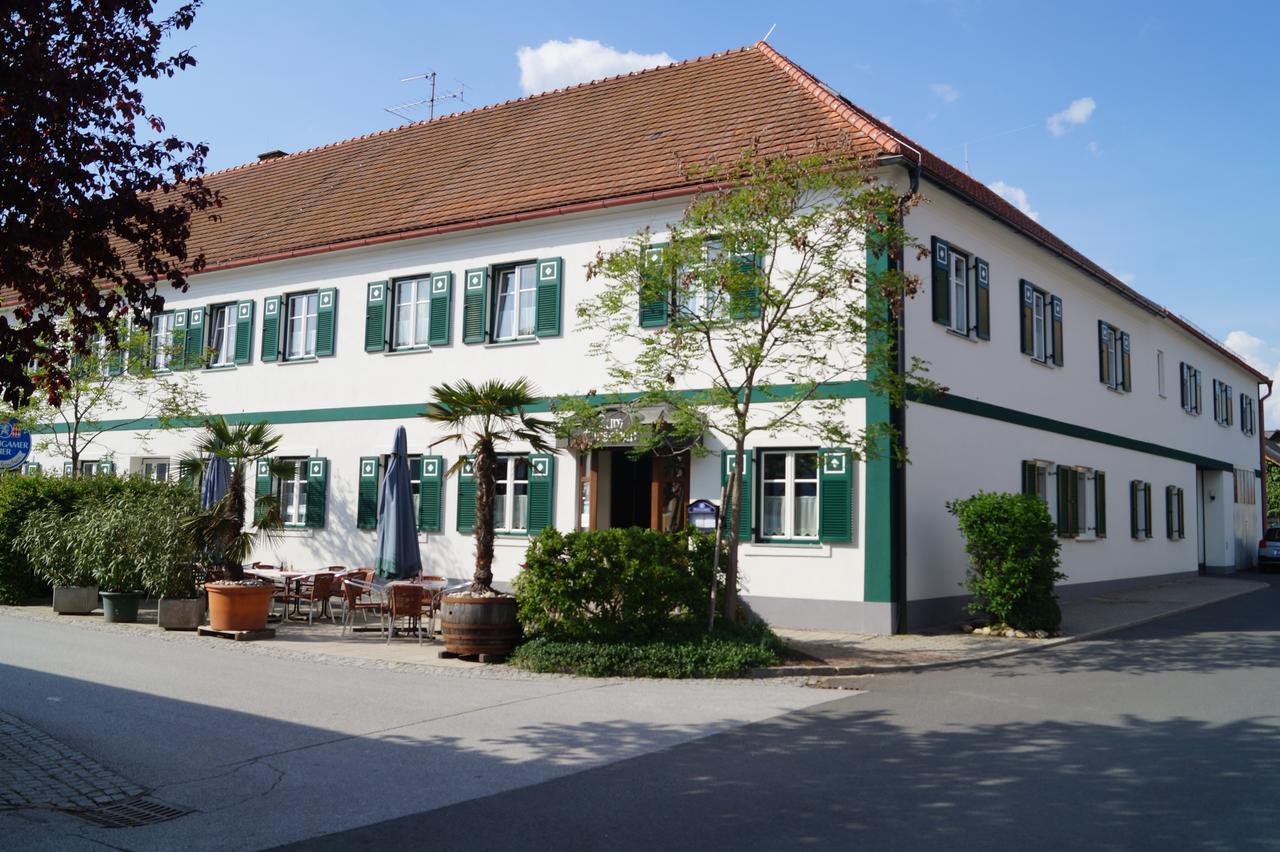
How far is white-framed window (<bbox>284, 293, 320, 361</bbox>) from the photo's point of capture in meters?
22.5

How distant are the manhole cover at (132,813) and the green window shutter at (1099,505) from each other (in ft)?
65.5

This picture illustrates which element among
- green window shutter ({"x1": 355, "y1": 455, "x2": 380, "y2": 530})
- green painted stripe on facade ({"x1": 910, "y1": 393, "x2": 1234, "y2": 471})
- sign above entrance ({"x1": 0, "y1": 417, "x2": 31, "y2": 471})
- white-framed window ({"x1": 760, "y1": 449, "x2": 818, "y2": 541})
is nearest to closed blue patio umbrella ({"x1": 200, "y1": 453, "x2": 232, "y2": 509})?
green window shutter ({"x1": 355, "y1": 455, "x2": 380, "y2": 530})

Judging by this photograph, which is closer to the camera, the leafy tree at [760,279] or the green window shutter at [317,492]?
the leafy tree at [760,279]

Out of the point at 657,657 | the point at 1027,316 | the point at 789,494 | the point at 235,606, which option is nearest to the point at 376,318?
the point at 235,606

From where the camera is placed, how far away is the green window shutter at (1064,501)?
20953 mm

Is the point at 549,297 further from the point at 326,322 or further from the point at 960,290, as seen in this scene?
the point at 960,290

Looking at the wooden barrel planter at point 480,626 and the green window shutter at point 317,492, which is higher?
the green window shutter at point 317,492

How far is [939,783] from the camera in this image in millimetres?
7055

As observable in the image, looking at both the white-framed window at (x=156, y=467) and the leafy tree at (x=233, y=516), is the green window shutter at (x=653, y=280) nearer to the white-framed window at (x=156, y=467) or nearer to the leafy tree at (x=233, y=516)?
the leafy tree at (x=233, y=516)

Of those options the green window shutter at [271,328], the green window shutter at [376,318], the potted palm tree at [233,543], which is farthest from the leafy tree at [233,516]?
the green window shutter at [271,328]

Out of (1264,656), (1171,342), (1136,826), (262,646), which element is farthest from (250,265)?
(1171,342)

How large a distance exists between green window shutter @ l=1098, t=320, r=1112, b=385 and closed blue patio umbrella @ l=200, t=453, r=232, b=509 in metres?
17.6

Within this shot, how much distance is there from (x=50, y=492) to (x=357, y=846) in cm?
1540

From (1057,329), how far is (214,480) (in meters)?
15.9
